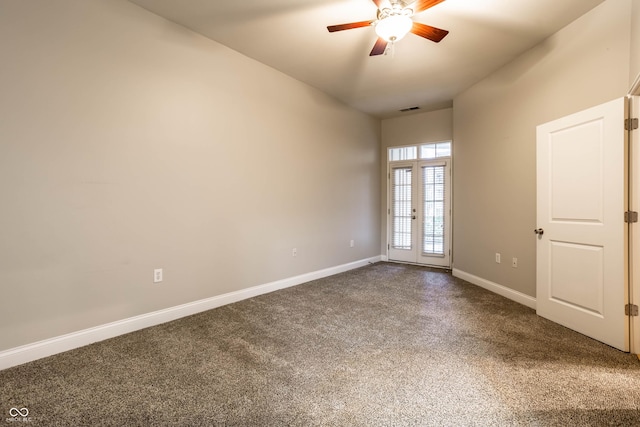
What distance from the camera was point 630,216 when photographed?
241 cm

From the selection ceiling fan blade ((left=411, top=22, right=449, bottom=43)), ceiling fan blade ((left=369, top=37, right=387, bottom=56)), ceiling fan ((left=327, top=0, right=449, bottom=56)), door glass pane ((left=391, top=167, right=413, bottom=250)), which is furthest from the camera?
door glass pane ((left=391, top=167, right=413, bottom=250))

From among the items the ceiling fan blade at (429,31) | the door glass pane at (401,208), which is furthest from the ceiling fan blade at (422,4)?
the door glass pane at (401,208)

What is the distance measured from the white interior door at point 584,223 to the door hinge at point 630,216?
1.2 inches

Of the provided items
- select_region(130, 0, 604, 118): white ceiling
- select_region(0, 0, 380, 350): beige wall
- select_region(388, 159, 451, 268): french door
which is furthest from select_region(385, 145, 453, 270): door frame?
select_region(0, 0, 380, 350): beige wall

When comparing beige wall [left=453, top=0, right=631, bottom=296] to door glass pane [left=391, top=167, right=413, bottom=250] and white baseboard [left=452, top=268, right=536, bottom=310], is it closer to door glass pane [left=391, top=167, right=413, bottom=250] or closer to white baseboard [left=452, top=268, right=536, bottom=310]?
white baseboard [left=452, top=268, right=536, bottom=310]

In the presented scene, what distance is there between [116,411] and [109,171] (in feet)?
6.12

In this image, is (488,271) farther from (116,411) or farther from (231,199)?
(116,411)

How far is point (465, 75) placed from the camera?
4.20 m

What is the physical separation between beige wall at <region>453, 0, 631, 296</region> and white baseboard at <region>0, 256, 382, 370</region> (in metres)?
2.91

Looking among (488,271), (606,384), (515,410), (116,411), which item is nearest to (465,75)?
(488,271)

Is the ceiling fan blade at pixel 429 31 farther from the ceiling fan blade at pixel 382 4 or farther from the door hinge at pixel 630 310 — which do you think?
the door hinge at pixel 630 310

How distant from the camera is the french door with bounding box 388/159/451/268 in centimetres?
565

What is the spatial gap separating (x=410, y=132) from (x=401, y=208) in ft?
4.92

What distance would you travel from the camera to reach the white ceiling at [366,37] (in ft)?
9.08
